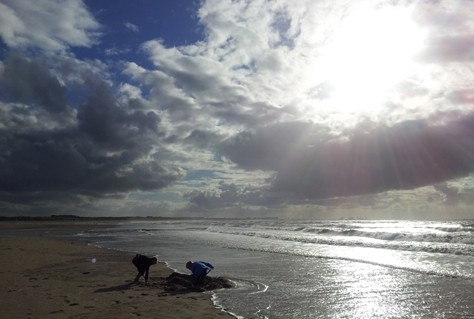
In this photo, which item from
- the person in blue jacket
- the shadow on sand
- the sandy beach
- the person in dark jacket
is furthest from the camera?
the person in dark jacket

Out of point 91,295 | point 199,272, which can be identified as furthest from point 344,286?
point 91,295

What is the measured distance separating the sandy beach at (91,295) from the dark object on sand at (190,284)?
11.5 inches

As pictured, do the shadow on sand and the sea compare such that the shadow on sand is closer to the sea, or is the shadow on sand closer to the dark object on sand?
the dark object on sand

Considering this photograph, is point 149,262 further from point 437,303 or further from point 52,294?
point 437,303

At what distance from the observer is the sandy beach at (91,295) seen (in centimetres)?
1007

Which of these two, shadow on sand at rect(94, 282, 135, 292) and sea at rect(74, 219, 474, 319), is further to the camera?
shadow on sand at rect(94, 282, 135, 292)

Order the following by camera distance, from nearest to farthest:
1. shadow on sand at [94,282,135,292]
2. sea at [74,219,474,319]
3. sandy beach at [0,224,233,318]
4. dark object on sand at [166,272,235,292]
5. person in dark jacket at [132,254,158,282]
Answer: sandy beach at [0,224,233,318] → sea at [74,219,474,319] → shadow on sand at [94,282,135,292] → dark object on sand at [166,272,235,292] → person in dark jacket at [132,254,158,282]

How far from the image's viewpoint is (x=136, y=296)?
12.1 meters

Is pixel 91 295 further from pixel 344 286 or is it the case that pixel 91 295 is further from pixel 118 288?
pixel 344 286

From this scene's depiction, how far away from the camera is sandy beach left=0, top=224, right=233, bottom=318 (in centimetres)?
1007

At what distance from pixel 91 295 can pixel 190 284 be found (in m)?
3.11

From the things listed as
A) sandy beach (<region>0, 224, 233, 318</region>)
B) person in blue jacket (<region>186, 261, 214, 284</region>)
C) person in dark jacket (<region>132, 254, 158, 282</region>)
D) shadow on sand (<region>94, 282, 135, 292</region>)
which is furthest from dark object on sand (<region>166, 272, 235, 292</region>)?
shadow on sand (<region>94, 282, 135, 292</region>)

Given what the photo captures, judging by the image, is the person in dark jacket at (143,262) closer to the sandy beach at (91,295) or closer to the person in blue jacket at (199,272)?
the sandy beach at (91,295)

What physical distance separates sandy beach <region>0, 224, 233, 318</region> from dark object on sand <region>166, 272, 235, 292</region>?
292 mm
